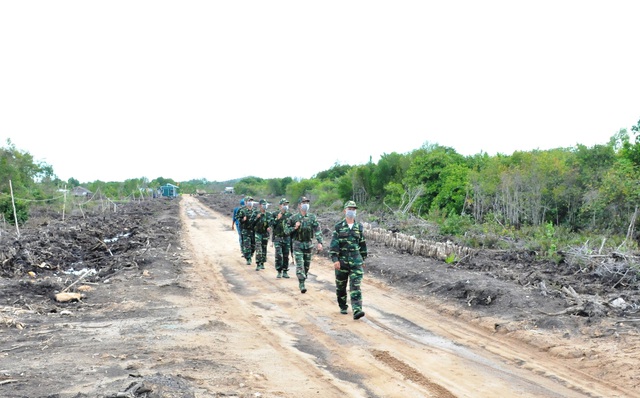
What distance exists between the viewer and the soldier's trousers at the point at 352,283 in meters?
9.04

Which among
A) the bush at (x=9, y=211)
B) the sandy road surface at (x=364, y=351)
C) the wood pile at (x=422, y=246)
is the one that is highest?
the bush at (x=9, y=211)

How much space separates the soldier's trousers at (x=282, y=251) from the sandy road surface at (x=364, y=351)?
1485mm

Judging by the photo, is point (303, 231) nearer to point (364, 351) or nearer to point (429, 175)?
point (364, 351)

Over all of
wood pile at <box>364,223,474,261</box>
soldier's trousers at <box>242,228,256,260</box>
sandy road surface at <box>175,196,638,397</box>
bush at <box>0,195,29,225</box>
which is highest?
bush at <box>0,195,29,225</box>

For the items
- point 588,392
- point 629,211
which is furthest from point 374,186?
point 588,392

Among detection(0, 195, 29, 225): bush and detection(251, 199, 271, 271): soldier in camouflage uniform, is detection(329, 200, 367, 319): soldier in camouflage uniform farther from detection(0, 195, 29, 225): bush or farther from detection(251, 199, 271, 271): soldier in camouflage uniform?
detection(0, 195, 29, 225): bush

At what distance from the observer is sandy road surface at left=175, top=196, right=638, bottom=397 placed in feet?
19.2

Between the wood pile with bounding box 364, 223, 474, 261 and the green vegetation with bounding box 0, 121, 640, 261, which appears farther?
the green vegetation with bounding box 0, 121, 640, 261

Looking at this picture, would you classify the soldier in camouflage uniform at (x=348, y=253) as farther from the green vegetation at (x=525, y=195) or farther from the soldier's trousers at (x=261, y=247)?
the green vegetation at (x=525, y=195)

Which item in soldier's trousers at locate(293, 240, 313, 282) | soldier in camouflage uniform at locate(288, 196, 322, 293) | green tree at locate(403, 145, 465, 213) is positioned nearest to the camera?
soldier's trousers at locate(293, 240, 313, 282)

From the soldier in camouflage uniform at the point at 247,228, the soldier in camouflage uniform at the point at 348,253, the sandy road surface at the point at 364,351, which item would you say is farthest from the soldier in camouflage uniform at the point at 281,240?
the soldier in camouflage uniform at the point at 348,253

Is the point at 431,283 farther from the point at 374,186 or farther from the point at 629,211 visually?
the point at 374,186

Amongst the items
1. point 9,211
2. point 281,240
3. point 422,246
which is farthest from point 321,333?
point 9,211

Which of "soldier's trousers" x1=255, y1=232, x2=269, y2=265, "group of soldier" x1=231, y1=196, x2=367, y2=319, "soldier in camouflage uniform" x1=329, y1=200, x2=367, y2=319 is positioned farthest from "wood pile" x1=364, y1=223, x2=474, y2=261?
"soldier in camouflage uniform" x1=329, y1=200, x2=367, y2=319
